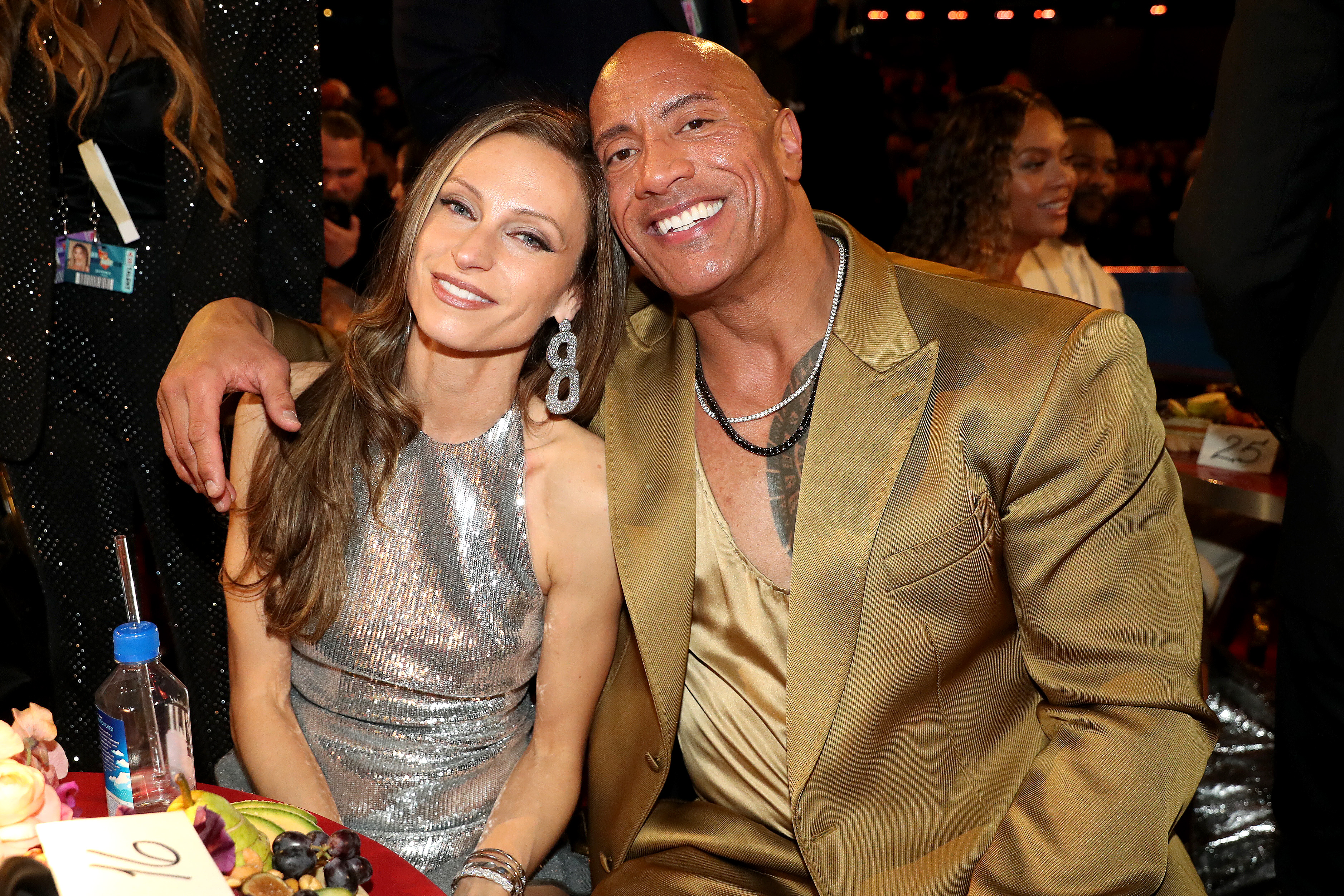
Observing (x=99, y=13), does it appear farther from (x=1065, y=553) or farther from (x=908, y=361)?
(x=1065, y=553)

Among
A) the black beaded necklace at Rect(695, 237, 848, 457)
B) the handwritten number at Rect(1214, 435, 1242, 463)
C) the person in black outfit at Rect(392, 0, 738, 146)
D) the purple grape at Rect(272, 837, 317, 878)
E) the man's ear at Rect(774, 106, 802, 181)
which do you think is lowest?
the handwritten number at Rect(1214, 435, 1242, 463)

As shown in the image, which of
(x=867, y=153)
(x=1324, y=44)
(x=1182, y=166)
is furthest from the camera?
(x=1182, y=166)

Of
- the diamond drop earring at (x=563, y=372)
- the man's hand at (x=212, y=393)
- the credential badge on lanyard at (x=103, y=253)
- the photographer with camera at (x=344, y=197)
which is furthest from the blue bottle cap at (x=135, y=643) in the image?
the photographer with camera at (x=344, y=197)

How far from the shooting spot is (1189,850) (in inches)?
120

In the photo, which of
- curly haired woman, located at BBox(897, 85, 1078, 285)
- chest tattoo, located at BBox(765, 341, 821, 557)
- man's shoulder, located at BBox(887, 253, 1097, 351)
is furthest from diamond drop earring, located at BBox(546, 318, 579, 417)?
curly haired woman, located at BBox(897, 85, 1078, 285)

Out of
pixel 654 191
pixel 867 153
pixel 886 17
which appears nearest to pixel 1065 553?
pixel 654 191

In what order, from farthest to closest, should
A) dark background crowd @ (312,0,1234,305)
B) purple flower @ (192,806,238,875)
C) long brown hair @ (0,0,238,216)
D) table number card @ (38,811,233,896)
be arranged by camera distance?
dark background crowd @ (312,0,1234,305), long brown hair @ (0,0,238,216), purple flower @ (192,806,238,875), table number card @ (38,811,233,896)

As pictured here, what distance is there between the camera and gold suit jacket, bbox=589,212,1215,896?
1.73 m

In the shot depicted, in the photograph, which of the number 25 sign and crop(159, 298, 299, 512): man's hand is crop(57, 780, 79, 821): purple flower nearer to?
crop(159, 298, 299, 512): man's hand

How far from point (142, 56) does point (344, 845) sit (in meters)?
1.91

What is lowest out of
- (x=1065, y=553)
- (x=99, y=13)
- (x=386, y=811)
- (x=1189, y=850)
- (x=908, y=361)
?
(x=1189, y=850)

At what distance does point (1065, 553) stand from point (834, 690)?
15.7 inches

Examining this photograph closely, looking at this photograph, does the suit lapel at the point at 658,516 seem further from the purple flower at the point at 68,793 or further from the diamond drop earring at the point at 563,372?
the purple flower at the point at 68,793

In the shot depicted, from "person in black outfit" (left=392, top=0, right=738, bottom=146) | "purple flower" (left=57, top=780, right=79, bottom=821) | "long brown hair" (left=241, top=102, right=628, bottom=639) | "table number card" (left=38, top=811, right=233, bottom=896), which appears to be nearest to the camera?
"table number card" (left=38, top=811, right=233, bottom=896)
